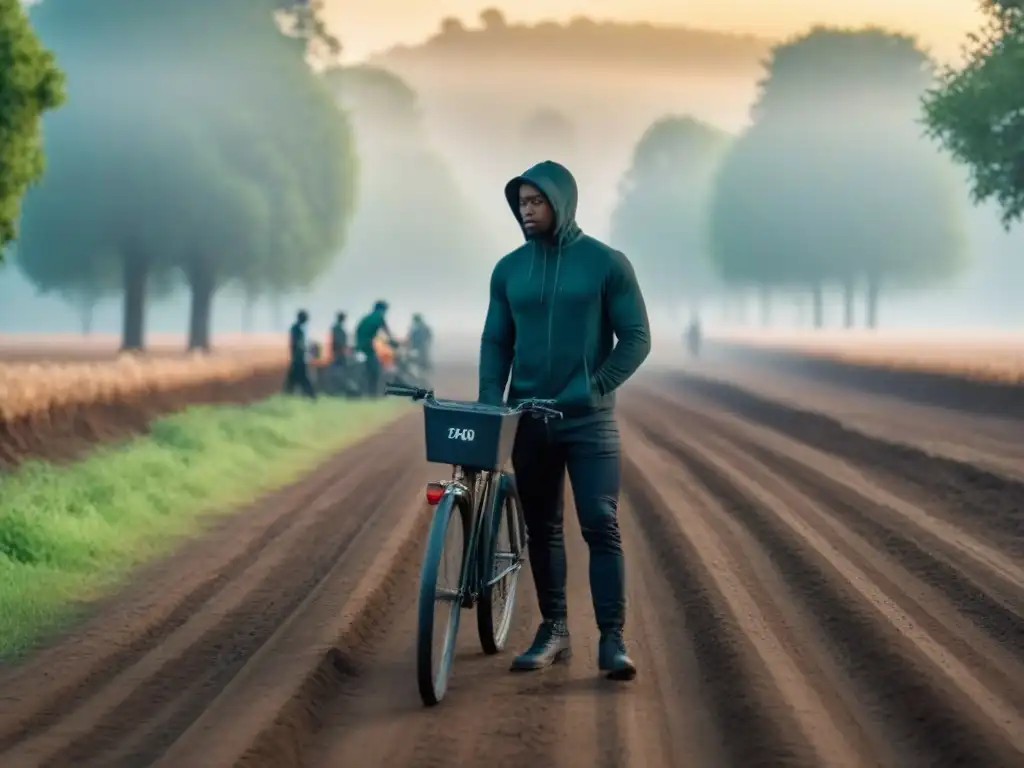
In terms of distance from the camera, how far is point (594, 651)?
22.4 feet

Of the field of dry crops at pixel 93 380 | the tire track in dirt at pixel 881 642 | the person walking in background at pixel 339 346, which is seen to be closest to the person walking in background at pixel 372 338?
the person walking in background at pixel 339 346

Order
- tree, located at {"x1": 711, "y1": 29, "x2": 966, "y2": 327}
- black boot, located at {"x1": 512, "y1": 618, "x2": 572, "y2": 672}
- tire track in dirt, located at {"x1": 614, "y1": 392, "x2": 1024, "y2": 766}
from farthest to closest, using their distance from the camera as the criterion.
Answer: tree, located at {"x1": 711, "y1": 29, "x2": 966, "y2": 327}
black boot, located at {"x1": 512, "y1": 618, "x2": 572, "y2": 672}
tire track in dirt, located at {"x1": 614, "y1": 392, "x2": 1024, "y2": 766}

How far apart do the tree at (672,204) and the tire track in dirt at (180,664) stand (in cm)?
7494

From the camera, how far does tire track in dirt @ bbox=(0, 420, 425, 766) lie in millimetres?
5305

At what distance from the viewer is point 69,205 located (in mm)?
33406

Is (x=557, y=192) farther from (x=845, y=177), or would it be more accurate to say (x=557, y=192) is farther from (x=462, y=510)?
(x=845, y=177)

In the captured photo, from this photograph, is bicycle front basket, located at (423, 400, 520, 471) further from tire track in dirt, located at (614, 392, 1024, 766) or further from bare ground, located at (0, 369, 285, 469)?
bare ground, located at (0, 369, 285, 469)

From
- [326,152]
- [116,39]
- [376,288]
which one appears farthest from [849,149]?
[376,288]

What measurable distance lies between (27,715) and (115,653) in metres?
1.14

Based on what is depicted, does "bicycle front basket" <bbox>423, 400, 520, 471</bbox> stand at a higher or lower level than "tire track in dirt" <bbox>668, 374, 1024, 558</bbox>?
higher

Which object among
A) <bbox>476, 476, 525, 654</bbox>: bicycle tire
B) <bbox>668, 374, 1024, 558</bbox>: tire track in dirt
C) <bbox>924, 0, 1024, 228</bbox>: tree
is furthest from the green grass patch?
<bbox>924, 0, 1024, 228</bbox>: tree

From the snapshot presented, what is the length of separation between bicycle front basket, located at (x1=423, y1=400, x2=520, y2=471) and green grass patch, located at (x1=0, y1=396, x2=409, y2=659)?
273cm

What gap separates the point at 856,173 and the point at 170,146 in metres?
35.6

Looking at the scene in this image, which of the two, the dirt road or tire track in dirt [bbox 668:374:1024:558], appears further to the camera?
tire track in dirt [bbox 668:374:1024:558]
